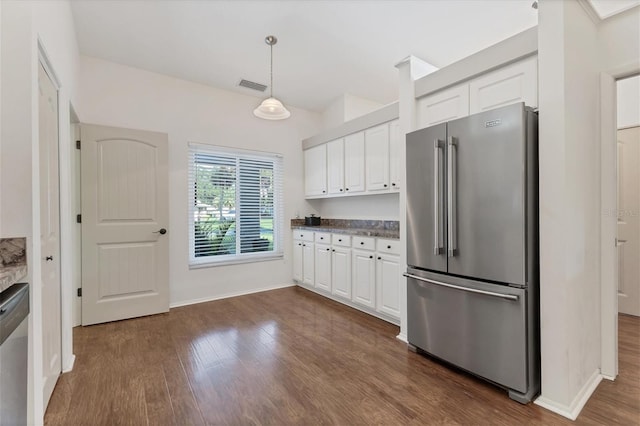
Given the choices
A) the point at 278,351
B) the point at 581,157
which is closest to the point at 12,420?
the point at 278,351

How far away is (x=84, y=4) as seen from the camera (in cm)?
262

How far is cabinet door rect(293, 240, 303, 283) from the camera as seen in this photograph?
4555 mm

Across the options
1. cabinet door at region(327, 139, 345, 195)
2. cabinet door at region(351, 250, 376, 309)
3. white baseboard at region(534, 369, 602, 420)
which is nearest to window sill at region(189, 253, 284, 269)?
cabinet door at region(327, 139, 345, 195)

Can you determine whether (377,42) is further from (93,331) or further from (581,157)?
(93,331)

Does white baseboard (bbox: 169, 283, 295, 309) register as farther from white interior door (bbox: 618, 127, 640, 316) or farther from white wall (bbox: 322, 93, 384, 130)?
white interior door (bbox: 618, 127, 640, 316)

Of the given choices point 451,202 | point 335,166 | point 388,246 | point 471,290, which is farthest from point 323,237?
point 471,290

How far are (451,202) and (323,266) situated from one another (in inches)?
88.8

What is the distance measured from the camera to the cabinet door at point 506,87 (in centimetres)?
199

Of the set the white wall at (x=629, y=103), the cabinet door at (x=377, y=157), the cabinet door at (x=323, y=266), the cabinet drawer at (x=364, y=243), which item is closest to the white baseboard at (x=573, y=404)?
the cabinet drawer at (x=364, y=243)

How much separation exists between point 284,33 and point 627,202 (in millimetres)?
4189

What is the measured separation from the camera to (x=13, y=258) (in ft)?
4.14

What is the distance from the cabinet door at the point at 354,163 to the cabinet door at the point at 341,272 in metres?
0.85

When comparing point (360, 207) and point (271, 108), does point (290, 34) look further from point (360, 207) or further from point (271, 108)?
point (360, 207)

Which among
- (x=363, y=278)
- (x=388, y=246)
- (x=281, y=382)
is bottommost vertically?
(x=281, y=382)
